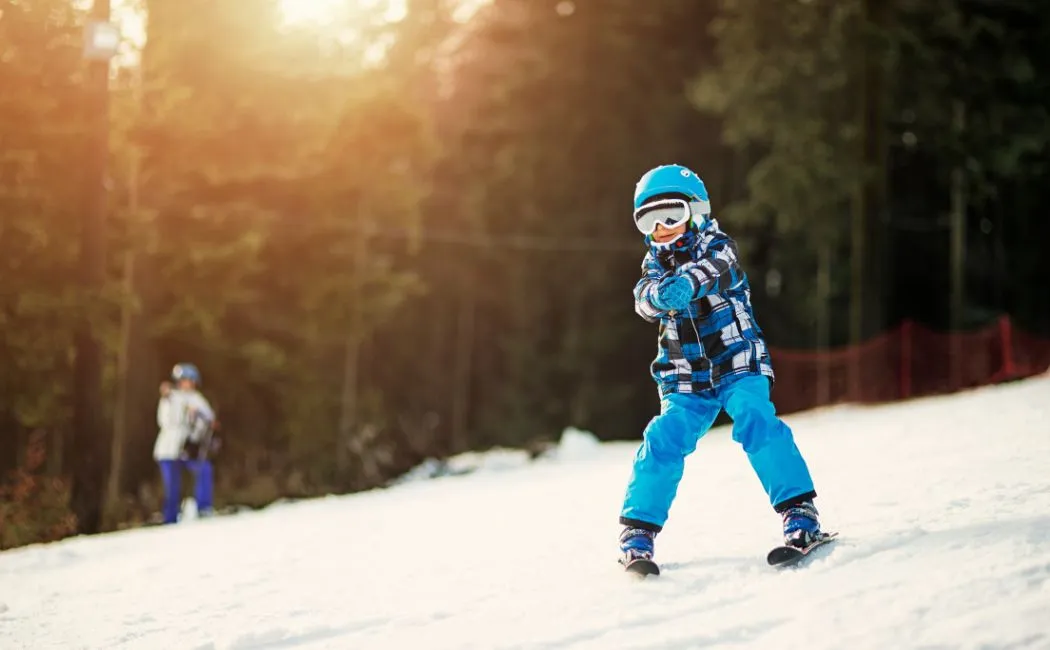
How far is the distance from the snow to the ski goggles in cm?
150

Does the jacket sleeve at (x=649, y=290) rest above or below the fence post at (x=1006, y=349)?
above

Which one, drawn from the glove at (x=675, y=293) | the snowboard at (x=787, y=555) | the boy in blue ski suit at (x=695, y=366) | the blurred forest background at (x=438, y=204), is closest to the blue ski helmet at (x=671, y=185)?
the boy in blue ski suit at (x=695, y=366)

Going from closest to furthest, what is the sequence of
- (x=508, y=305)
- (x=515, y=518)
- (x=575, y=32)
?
(x=515, y=518), (x=575, y=32), (x=508, y=305)

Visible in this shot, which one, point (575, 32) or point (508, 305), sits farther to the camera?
point (508, 305)

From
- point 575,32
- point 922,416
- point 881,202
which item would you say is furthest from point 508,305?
point 922,416

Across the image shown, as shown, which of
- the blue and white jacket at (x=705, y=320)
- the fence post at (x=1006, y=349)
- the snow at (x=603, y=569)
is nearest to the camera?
the snow at (x=603, y=569)

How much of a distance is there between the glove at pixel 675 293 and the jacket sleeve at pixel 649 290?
0.06 meters

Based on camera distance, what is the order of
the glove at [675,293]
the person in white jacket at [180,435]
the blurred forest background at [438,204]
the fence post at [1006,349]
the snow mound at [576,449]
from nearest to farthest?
the glove at [675,293], the person in white jacket at [180,435], the snow mound at [576,449], the blurred forest background at [438,204], the fence post at [1006,349]

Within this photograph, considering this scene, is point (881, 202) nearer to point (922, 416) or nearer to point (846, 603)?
point (922, 416)

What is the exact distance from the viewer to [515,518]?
727 cm

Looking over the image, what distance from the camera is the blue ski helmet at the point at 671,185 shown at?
490 cm

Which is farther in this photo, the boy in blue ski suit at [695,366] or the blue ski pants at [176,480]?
the blue ski pants at [176,480]

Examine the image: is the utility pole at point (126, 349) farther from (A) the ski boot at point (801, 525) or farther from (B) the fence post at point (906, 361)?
(A) the ski boot at point (801, 525)

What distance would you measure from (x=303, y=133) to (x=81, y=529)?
34.4 feet
